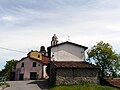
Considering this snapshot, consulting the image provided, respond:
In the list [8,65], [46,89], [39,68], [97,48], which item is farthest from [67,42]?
[8,65]

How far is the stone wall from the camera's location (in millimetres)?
35375

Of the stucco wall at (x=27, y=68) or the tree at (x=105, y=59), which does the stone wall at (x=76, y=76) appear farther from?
the stucco wall at (x=27, y=68)

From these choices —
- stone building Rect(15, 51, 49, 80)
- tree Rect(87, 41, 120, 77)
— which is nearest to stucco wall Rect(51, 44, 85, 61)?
tree Rect(87, 41, 120, 77)

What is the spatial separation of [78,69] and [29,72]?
27.2 metres

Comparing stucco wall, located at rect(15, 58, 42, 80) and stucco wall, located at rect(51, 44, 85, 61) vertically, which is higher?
stucco wall, located at rect(51, 44, 85, 61)

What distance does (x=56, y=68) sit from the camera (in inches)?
1403

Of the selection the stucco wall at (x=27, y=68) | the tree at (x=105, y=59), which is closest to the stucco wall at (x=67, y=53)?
the tree at (x=105, y=59)

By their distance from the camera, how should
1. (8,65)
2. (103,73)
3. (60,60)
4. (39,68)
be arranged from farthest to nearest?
(8,65) → (39,68) → (103,73) → (60,60)

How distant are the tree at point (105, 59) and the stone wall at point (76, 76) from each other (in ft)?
41.7

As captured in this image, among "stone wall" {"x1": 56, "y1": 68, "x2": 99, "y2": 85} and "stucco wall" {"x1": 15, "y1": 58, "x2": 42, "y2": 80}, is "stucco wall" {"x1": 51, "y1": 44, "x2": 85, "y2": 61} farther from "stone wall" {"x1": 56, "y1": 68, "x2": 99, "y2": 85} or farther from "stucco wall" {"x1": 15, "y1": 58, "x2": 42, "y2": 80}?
"stucco wall" {"x1": 15, "y1": 58, "x2": 42, "y2": 80}

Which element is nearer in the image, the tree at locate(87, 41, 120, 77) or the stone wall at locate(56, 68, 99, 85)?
the stone wall at locate(56, 68, 99, 85)

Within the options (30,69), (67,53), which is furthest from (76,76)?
(30,69)

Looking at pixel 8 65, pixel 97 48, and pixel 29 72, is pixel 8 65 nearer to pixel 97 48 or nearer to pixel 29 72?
pixel 29 72

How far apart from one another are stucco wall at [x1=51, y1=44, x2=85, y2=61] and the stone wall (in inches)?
298
